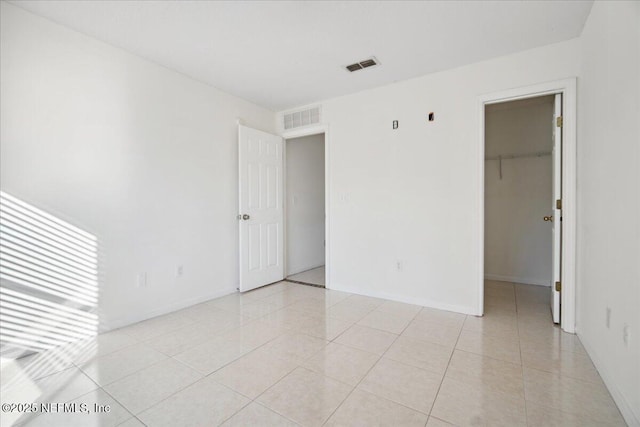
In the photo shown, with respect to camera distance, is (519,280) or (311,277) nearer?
(519,280)

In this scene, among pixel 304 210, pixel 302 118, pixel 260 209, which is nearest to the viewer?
pixel 260 209

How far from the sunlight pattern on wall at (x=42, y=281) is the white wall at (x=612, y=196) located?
3.63 meters

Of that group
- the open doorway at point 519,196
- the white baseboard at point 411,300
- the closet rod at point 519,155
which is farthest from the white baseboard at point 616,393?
the closet rod at point 519,155

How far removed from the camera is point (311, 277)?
14.6ft

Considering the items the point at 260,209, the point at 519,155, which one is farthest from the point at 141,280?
the point at 519,155

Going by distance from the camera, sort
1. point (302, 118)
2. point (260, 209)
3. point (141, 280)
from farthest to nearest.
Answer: point (302, 118), point (260, 209), point (141, 280)

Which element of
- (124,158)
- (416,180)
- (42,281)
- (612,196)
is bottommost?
(42,281)

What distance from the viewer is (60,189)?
88.7 inches

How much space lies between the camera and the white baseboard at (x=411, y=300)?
2.89 metres

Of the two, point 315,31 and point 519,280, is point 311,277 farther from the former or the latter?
point 315,31

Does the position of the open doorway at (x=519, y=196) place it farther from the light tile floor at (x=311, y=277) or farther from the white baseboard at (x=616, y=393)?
the light tile floor at (x=311, y=277)

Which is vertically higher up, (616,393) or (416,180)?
(416,180)

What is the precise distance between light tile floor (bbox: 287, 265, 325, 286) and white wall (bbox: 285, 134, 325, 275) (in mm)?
112

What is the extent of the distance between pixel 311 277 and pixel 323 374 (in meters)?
2.59
